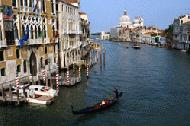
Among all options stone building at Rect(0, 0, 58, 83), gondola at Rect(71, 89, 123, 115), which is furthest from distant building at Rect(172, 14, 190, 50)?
gondola at Rect(71, 89, 123, 115)

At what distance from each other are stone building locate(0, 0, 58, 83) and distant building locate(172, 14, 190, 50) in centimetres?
4998

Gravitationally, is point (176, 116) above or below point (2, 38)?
below

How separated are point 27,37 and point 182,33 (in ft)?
200

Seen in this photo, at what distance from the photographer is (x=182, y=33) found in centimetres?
8150

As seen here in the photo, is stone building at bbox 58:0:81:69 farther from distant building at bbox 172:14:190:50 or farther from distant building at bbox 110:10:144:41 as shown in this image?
distant building at bbox 110:10:144:41

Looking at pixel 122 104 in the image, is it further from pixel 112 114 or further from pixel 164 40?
pixel 164 40

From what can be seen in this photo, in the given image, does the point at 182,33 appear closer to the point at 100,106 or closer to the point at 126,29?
the point at 100,106

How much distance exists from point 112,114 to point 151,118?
96.6 inches

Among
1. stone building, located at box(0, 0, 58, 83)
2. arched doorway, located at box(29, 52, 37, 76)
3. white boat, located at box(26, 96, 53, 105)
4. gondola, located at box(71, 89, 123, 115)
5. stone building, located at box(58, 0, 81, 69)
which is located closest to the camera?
gondola, located at box(71, 89, 123, 115)

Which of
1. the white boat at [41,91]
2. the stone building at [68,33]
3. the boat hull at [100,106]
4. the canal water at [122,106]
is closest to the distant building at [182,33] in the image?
the stone building at [68,33]

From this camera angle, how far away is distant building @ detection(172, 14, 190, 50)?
77.0 m

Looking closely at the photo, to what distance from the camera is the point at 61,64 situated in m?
35.6

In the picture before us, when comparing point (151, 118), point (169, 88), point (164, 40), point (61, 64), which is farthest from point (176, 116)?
point (164, 40)

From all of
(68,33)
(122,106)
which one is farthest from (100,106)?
(68,33)
